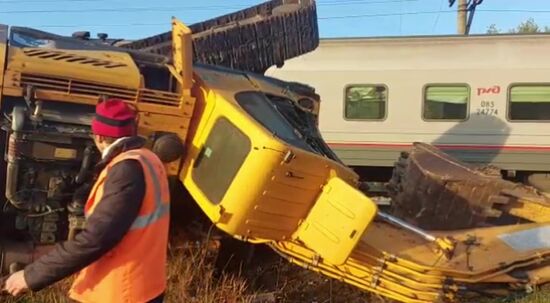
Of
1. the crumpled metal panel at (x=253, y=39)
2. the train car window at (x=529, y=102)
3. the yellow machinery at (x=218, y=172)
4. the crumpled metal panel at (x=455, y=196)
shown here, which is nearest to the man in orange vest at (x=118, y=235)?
the yellow machinery at (x=218, y=172)

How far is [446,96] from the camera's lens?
11.8 m

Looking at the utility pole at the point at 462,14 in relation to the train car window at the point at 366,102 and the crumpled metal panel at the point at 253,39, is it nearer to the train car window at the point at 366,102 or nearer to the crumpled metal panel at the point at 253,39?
the train car window at the point at 366,102

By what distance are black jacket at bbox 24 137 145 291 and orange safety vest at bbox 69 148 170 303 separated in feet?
0.15

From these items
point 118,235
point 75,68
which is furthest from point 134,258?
point 75,68

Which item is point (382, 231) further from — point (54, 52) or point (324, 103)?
point (324, 103)

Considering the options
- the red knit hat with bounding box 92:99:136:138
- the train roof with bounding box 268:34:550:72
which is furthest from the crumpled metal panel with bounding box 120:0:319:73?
the train roof with bounding box 268:34:550:72

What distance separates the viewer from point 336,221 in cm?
466

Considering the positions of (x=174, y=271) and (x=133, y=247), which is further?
(x=174, y=271)

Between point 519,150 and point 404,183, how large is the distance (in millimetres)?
4787

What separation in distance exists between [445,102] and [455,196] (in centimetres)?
541

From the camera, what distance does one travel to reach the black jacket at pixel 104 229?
2.74 metres

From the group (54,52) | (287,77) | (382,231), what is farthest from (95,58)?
(287,77)

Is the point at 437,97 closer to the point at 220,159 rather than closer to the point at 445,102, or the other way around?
the point at 445,102

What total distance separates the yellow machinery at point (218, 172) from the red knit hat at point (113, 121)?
1.77 m
